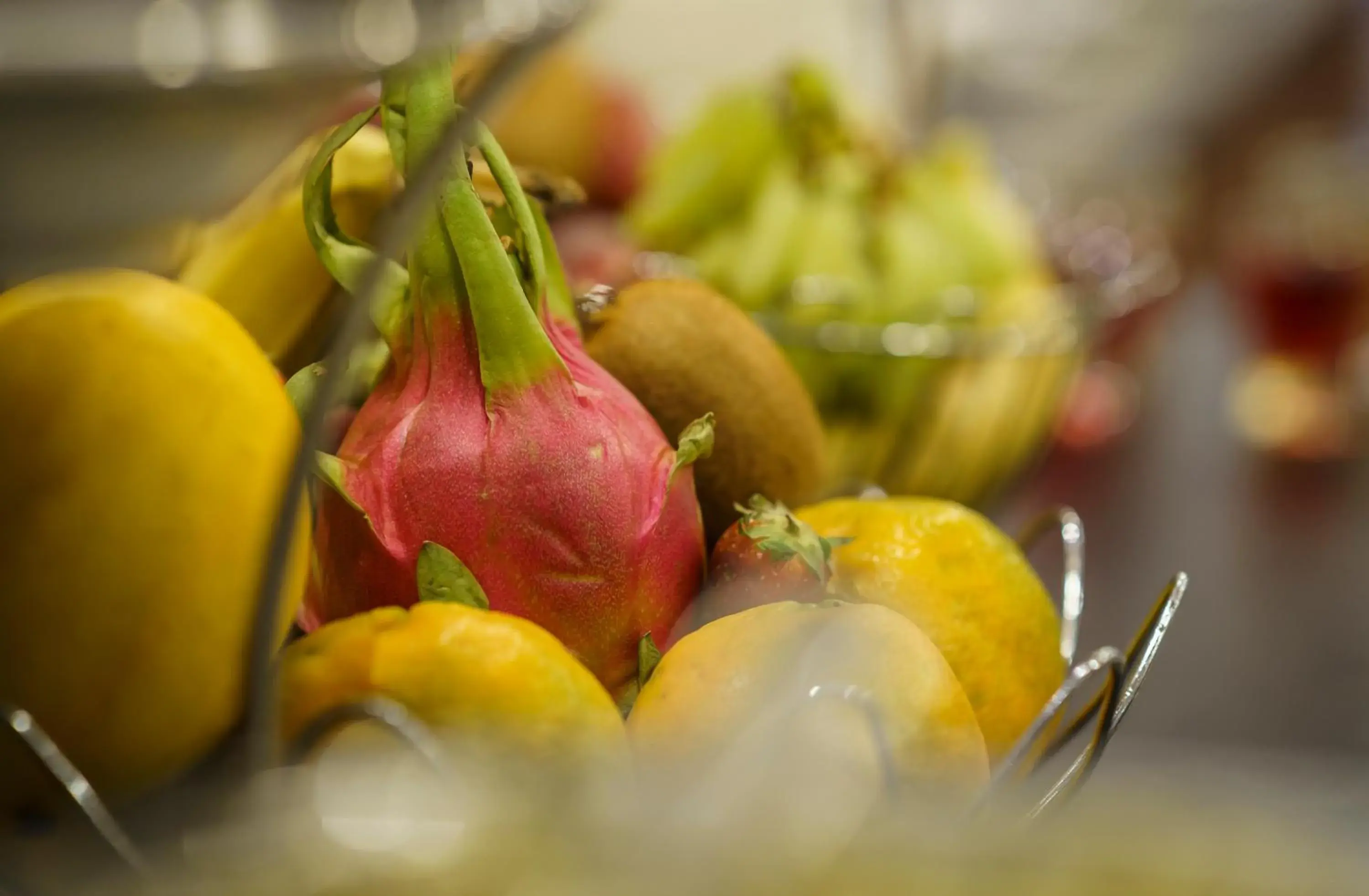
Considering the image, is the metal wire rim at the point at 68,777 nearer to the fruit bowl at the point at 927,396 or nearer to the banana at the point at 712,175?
the fruit bowl at the point at 927,396

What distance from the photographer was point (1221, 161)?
1.46m

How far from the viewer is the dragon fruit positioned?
0.72 ft

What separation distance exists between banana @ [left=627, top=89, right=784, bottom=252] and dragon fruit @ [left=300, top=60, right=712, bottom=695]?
47 centimetres

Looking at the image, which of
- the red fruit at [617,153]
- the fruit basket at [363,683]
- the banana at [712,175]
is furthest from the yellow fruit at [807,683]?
the red fruit at [617,153]

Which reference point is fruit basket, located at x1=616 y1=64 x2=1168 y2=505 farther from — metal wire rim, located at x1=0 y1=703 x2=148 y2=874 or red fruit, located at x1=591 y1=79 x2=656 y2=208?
metal wire rim, located at x1=0 y1=703 x2=148 y2=874

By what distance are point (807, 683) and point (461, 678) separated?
0.05 meters

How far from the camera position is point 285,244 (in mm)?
251

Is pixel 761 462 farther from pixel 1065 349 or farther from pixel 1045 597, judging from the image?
pixel 1065 349

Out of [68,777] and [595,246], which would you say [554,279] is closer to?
[68,777]

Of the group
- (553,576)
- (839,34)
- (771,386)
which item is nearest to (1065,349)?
(771,386)

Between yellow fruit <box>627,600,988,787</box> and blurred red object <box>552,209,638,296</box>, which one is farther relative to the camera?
blurred red object <box>552,209,638,296</box>

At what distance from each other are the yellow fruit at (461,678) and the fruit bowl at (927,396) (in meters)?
0.37

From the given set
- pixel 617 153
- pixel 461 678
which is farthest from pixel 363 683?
pixel 617 153

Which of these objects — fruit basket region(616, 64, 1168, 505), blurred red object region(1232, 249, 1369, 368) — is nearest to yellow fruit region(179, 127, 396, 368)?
fruit basket region(616, 64, 1168, 505)
